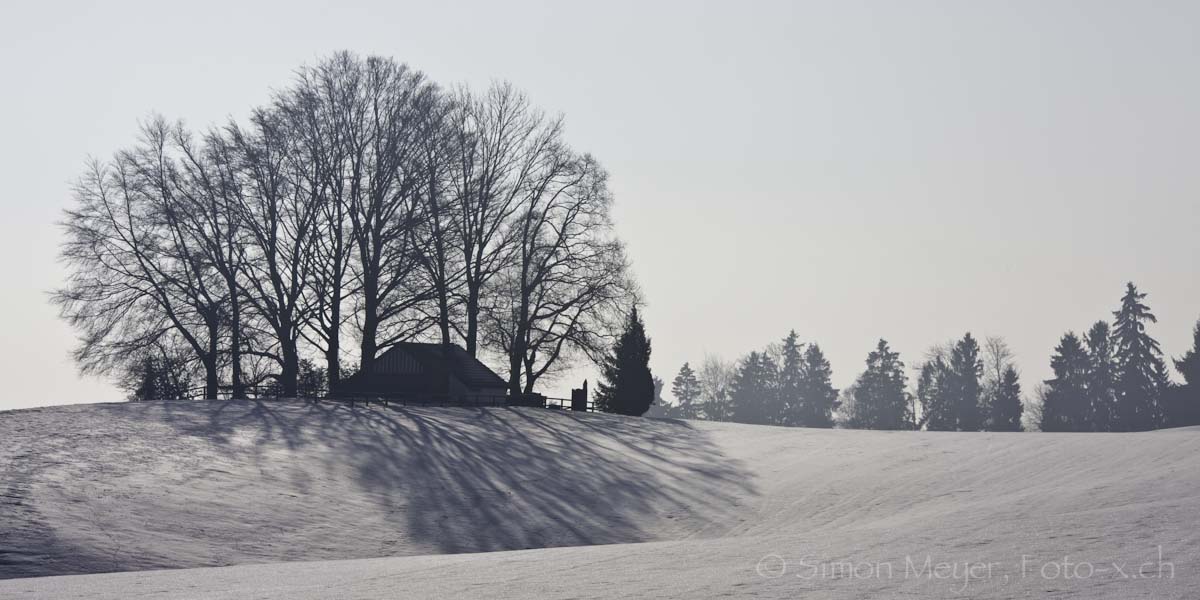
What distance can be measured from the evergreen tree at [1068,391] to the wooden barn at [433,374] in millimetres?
53066

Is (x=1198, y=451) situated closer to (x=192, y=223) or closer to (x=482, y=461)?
(x=482, y=461)

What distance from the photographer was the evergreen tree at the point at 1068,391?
3716 inches

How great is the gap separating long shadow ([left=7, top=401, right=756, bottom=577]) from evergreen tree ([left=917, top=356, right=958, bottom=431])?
6255 cm

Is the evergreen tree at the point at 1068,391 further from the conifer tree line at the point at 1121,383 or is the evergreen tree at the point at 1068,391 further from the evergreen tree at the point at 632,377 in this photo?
the evergreen tree at the point at 632,377

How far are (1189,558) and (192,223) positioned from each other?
144 ft

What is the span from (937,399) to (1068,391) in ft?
45.3

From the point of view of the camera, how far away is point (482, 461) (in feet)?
121

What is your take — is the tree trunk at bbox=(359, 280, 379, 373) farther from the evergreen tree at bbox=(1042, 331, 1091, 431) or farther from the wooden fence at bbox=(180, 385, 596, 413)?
the evergreen tree at bbox=(1042, 331, 1091, 431)

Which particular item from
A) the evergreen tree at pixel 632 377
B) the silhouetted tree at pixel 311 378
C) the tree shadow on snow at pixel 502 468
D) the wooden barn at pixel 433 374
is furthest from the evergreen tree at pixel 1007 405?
the silhouetted tree at pixel 311 378

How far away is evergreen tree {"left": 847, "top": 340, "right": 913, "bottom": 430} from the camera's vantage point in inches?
4564

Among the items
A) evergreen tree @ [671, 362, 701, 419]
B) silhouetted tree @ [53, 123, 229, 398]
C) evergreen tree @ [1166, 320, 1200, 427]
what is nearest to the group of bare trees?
silhouetted tree @ [53, 123, 229, 398]

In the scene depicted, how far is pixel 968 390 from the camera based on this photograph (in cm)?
10650

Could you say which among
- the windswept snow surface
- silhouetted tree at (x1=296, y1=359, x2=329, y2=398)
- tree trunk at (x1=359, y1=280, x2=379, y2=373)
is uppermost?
tree trunk at (x1=359, y1=280, x2=379, y2=373)

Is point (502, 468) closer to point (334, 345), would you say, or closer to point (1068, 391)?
point (334, 345)
